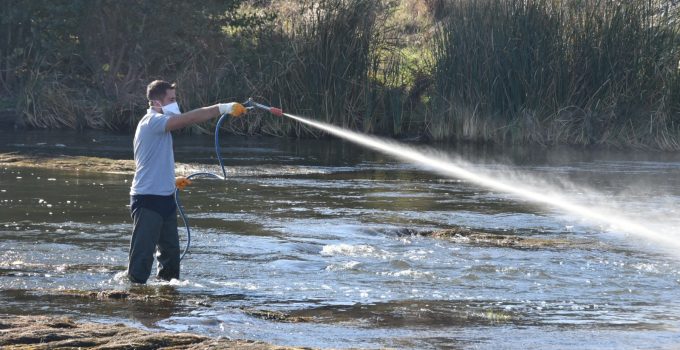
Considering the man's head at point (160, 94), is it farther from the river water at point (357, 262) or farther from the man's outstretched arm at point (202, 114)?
the river water at point (357, 262)

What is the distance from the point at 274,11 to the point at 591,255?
730 inches

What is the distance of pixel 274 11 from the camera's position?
29.6 m

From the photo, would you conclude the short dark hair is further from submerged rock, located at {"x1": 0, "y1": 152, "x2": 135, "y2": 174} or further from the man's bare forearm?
submerged rock, located at {"x1": 0, "y1": 152, "x2": 135, "y2": 174}

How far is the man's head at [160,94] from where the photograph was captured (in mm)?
9766

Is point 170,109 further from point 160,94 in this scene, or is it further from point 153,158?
point 153,158

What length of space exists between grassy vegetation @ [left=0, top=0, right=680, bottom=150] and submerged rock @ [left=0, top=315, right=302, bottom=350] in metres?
18.4

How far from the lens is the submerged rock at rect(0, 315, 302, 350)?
7.07m

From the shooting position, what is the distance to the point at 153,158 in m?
9.73

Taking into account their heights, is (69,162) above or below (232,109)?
below

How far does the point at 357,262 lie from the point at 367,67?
15.5 metres

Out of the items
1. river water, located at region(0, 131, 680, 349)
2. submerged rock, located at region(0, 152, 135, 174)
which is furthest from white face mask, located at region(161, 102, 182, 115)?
submerged rock, located at region(0, 152, 135, 174)

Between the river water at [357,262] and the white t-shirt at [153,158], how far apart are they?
31.3 inches

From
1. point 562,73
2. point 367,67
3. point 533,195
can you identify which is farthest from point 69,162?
point 562,73

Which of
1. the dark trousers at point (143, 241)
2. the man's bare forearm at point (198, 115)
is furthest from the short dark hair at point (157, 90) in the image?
the dark trousers at point (143, 241)
